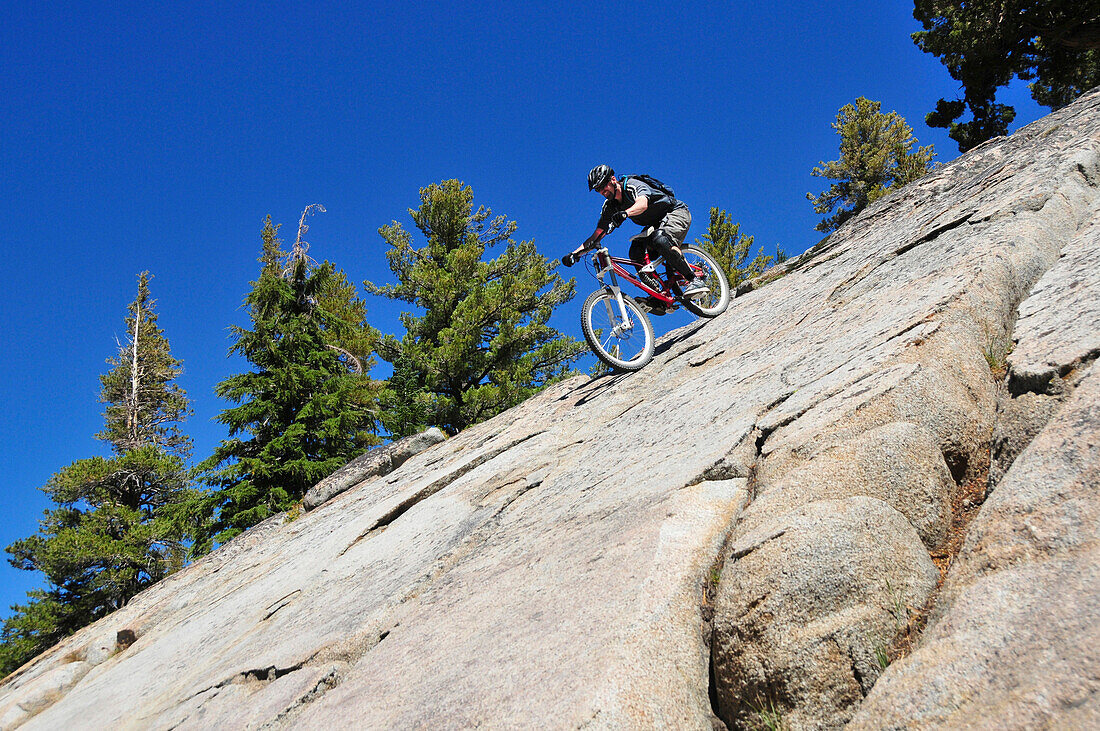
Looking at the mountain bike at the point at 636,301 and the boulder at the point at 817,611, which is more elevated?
the mountain bike at the point at 636,301

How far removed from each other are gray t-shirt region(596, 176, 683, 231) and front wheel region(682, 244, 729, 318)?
0.74 meters

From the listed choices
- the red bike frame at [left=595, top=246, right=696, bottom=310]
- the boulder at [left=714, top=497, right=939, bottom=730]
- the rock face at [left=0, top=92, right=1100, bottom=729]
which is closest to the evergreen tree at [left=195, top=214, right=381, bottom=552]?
the rock face at [left=0, top=92, right=1100, bottom=729]

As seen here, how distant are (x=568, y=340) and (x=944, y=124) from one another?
→ 20.1 metres

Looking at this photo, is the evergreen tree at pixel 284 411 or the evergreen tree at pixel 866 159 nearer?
the evergreen tree at pixel 284 411

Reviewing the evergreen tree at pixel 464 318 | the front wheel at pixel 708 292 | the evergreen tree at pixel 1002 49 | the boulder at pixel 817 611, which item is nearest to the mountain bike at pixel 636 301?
the front wheel at pixel 708 292

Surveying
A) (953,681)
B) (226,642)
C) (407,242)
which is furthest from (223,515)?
(953,681)

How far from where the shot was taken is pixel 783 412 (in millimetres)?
3949

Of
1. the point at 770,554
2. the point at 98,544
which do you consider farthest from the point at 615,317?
the point at 98,544

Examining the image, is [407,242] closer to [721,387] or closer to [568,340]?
[568,340]

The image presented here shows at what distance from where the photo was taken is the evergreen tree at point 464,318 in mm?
19484

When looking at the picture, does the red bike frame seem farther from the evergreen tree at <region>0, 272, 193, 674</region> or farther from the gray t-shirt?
the evergreen tree at <region>0, 272, 193, 674</region>

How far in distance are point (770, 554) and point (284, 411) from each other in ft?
61.8

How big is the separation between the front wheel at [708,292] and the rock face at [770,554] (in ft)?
6.58

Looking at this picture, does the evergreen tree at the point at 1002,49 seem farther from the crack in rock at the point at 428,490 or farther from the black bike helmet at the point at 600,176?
the crack in rock at the point at 428,490
